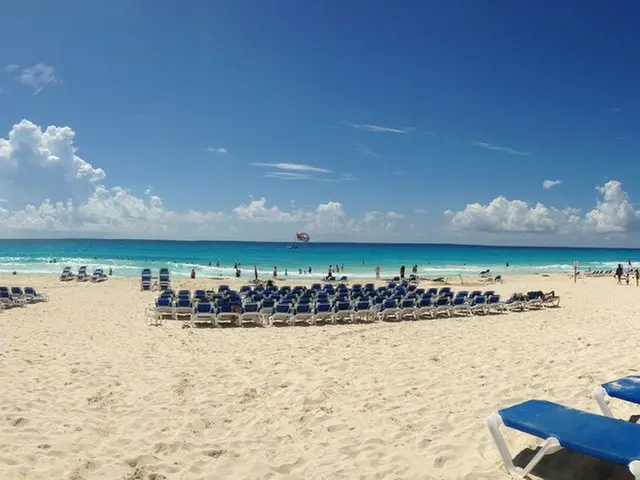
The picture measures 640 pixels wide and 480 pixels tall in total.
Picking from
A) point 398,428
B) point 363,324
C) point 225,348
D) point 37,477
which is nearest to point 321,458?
point 398,428

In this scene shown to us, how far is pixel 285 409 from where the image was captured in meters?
6.25

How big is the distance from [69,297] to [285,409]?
722 inches

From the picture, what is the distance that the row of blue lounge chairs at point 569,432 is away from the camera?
12.0ft

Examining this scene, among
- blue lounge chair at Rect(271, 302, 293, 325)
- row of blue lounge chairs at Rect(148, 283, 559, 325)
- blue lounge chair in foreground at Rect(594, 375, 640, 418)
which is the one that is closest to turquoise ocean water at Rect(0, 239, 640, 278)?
row of blue lounge chairs at Rect(148, 283, 559, 325)

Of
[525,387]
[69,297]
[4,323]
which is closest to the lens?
[525,387]

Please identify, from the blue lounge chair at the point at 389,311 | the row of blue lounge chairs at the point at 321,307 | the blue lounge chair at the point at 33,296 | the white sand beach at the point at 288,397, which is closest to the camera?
the white sand beach at the point at 288,397

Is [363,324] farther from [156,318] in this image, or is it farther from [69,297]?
[69,297]

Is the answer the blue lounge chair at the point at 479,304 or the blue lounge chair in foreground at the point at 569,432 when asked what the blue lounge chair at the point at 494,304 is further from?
the blue lounge chair in foreground at the point at 569,432

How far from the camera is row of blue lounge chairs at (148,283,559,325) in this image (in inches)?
548

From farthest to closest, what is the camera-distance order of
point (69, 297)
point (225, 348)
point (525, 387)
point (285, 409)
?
point (69, 297) < point (225, 348) < point (525, 387) < point (285, 409)

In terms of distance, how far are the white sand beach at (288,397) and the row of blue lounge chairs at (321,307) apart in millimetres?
1527

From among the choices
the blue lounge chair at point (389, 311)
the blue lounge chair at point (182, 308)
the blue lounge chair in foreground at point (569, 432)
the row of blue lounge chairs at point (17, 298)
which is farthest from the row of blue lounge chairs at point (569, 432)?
the row of blue lounge chairs at point (17, 298)

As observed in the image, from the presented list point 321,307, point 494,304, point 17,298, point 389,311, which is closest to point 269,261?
point 17,298

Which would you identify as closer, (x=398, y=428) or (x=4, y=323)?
(x=398, y=428)
